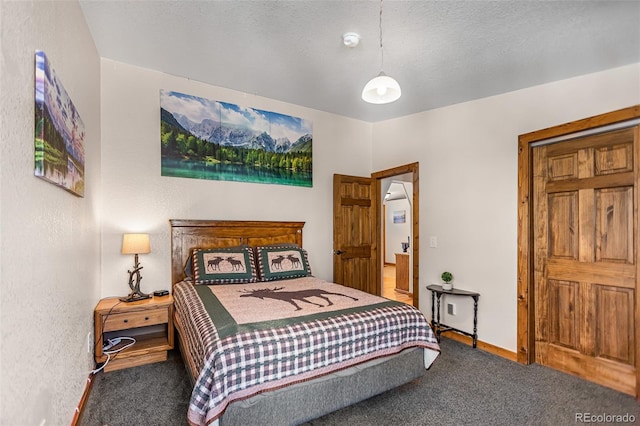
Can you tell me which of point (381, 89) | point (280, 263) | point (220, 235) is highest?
point (381, 89)

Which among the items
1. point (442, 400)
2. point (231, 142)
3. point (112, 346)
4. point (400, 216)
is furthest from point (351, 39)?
point (400, 216)

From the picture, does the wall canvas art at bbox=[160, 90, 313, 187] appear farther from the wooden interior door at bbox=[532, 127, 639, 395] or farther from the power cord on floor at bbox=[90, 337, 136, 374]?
the wooden interior door at bbox=[532, 127, 639, 395]

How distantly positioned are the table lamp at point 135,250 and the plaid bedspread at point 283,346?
835 mm

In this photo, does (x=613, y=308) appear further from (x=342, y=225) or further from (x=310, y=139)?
(x=310, y=139)

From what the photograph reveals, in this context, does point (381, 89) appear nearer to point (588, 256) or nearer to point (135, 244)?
point (588, 256)

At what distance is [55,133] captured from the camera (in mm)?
1492

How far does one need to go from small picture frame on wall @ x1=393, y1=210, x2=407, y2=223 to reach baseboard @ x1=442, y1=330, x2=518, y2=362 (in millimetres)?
5528

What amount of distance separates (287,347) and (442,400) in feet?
4.15

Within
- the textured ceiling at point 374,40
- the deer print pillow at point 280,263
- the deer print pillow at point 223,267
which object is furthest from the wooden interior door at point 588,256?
the deer print pillow at point 223,267

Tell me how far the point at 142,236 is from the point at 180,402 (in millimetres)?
1456

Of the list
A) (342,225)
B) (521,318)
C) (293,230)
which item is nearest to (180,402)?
(293,230)

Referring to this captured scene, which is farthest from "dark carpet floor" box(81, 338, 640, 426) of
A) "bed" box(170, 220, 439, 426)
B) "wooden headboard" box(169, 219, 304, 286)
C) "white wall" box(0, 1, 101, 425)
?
"wooden headboard" box(169, 219, 304, 286)

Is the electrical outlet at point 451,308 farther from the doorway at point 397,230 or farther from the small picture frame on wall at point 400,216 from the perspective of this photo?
the small picture frame on wall at point 400,216

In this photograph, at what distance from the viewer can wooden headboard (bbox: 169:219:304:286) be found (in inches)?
126
